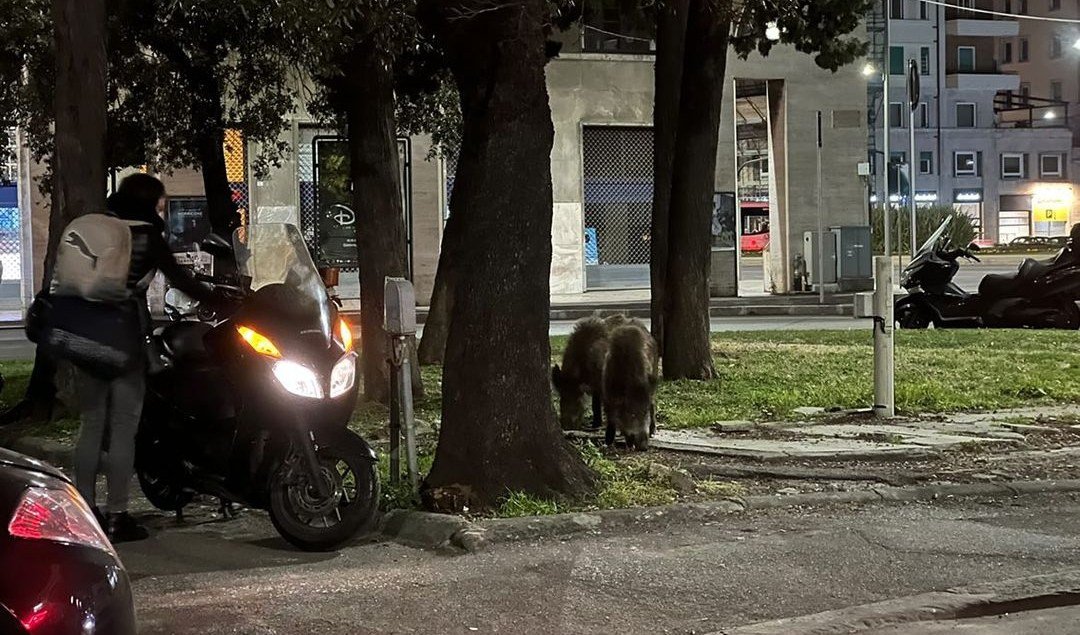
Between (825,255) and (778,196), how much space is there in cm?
328

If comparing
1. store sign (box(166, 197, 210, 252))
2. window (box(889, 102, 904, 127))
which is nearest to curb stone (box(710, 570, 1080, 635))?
store sign (box(166, 197, 210, 252))

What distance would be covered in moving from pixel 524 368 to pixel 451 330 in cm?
50

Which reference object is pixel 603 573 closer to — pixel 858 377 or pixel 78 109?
pixel 78 109

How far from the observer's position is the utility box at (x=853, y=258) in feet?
91.4

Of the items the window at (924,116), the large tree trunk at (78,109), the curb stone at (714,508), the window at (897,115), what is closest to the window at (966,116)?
the window at (924,116)

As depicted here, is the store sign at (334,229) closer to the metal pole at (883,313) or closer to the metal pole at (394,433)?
the metal pole at (883,313)

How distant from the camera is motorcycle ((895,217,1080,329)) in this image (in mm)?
18328

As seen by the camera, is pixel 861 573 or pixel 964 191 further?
pixel 964 191

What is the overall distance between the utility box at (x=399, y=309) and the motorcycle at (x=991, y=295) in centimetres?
1367

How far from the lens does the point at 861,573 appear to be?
5719mm

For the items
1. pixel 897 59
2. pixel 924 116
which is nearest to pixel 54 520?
pixel 897 59

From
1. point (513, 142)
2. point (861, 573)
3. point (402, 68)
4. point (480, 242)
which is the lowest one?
point (861, 573)

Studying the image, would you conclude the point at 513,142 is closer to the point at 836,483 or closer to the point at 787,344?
the point at 836,483

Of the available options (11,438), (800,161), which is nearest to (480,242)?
(11,438)
